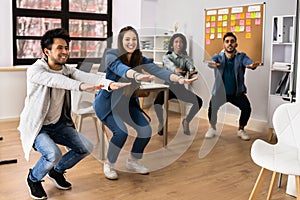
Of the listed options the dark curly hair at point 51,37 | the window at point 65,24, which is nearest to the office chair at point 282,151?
the dark curly hair at point 51,37

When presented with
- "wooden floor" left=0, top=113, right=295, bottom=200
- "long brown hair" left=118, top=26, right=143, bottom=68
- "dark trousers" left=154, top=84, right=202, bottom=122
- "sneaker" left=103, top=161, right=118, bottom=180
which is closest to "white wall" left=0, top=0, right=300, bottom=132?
"dark trousers" left=154, top=84, right=202, bottom=122

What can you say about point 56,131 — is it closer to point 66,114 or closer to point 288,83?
point 66,114

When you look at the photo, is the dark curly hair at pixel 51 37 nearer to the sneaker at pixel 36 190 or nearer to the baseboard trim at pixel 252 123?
the sneaker at pixel 36 190

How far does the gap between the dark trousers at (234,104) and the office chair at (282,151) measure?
2.06m

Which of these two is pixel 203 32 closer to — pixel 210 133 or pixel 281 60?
pixel 281 60

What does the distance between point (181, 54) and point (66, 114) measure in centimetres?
217

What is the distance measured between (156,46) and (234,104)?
5.79 feet

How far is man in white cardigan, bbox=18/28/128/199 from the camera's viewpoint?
282 centimetres

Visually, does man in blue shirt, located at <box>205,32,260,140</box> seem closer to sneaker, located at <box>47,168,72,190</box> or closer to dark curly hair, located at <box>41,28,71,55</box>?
sneaker, located at <box>47,168,72,190</box>

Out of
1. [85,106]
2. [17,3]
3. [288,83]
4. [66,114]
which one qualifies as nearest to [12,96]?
[17,3]

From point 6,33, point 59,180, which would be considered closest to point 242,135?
point 59,180

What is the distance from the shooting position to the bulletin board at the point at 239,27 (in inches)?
205

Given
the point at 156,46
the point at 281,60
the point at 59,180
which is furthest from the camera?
the point at 156,46

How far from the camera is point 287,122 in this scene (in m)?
2.85
